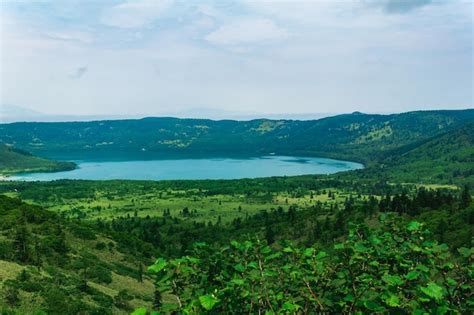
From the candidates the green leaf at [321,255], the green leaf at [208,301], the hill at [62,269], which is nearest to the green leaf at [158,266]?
the green leaf at [208,301]

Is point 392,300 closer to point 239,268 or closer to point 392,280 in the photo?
point 392,280

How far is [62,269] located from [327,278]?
44.3 metres

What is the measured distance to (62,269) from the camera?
46688mm

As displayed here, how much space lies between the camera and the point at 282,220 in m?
139

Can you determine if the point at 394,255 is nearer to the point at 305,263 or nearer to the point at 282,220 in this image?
the point at 305,263

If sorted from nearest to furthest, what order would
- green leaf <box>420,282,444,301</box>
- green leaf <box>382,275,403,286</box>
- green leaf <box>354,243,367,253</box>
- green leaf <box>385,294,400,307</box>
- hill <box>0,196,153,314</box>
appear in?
green leaf <box>420,282,444,301</box>, green leaf <box>385,294,400,307</box>, green leaf <box>382,275,403,286</box>, green leaf <box>354,243,367,253</box>, hill <box>0,196,153,314</box>

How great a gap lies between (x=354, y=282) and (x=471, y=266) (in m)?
2.36

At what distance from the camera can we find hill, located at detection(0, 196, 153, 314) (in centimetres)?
3269

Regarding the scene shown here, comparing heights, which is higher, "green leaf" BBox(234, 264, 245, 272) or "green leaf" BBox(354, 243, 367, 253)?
"green leaf" BBox(354, 243, 367, 253)

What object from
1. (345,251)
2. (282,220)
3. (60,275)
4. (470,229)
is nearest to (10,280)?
(60,275)

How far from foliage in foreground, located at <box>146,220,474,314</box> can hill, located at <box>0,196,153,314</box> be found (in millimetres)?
14508

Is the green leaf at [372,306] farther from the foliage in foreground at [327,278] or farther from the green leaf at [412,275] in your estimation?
the green leaf at [412,275]

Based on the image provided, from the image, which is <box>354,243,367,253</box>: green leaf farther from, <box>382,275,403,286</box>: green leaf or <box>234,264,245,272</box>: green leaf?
<box>234,264,245,272</box>: green leaf

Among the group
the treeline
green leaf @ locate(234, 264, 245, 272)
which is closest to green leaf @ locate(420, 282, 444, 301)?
green leaf @ locate(234, 264, 245, 272)
